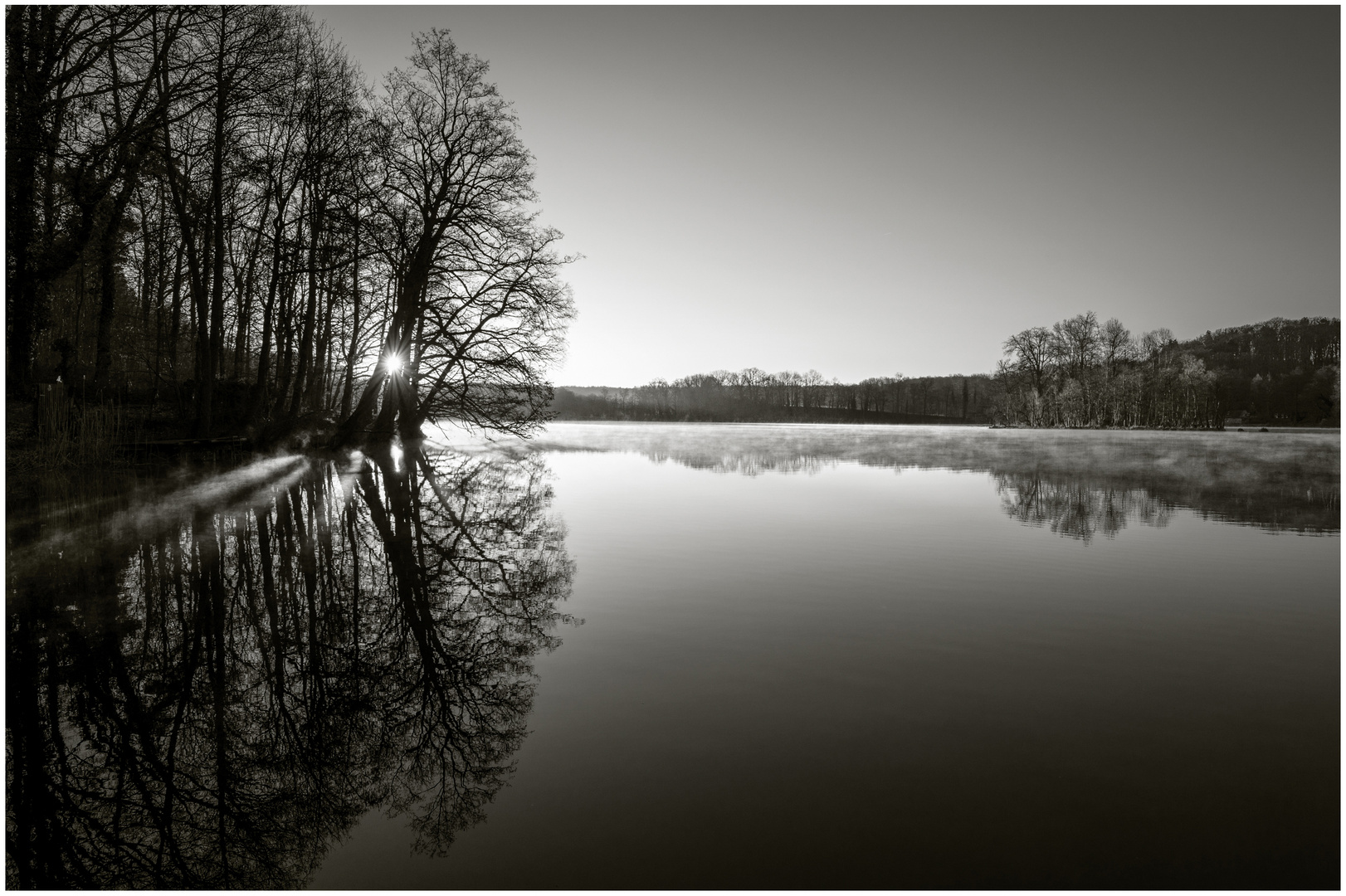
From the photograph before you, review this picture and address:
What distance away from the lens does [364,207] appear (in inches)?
898

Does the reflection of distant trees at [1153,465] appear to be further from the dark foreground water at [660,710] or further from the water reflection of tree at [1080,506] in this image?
the dark foreground water at [660,710]

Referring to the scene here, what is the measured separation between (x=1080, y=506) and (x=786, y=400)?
139416mm

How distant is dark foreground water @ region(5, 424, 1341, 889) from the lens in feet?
9.53

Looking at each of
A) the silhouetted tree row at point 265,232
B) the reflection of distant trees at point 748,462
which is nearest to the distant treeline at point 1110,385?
the reflection of distant trees at point 748,462

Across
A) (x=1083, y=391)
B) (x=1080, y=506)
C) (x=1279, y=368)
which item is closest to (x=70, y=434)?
(x=1080, y=506)

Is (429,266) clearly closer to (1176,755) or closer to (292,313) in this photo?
(292,313)

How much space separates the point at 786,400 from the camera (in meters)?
151

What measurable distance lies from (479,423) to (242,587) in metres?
16.2

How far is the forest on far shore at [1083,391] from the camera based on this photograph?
73.3 metres

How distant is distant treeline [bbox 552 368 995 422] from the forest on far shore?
0.32 m

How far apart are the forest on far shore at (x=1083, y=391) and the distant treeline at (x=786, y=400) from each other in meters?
0.32

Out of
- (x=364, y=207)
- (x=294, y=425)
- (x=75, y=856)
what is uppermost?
(x=364, y=207)

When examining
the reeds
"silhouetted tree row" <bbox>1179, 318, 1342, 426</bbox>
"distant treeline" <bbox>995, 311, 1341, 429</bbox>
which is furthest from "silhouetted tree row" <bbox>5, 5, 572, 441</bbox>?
"silhouetted tree row" <bbox>1179, 318, 1342, 426</bbox>

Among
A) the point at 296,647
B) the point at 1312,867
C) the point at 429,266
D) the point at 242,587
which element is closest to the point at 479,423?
the point at 429,266
